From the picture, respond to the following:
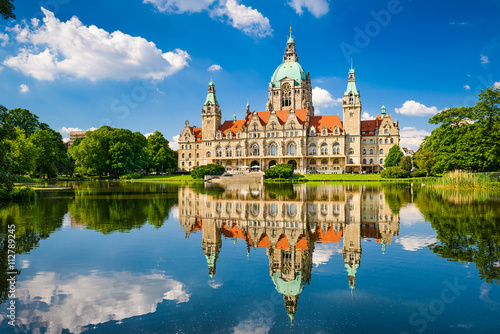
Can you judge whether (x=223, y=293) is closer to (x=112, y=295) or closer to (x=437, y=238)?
(x=112, y=295)

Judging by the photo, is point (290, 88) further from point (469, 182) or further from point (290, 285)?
point (290, 285)

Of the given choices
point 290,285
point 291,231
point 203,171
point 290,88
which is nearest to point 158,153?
point 203,171

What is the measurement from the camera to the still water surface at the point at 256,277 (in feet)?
19.4

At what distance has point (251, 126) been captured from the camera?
289 feet

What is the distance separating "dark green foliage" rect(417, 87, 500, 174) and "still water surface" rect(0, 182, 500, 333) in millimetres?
30169

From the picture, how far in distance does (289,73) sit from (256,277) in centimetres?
9296

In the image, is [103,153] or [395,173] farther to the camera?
[103,153]

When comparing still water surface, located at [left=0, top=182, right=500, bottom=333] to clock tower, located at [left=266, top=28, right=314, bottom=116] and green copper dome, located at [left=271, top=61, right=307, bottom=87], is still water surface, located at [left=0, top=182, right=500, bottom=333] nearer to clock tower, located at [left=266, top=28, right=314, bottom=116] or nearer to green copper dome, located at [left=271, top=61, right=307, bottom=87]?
clock tower, located at [left=266, top=28, right=314, bottom=116]

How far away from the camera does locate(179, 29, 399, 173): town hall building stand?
8350cm

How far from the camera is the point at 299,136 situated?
8350 centimetres

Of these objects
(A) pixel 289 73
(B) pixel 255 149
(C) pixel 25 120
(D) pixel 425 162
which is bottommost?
(D) pixel 425 162

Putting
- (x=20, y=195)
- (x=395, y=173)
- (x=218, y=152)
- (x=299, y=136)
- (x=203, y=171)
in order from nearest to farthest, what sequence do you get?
1. (x=20, y=195)
2. (x=395, y=173)
3. (x=203, y=171)
4. (x=299, y=136)
5. (x=218, y=152)

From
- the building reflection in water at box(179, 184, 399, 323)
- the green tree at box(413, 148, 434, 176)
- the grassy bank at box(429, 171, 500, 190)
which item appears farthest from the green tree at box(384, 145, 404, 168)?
the building reflection in water at box(179, 184, 399, 323)

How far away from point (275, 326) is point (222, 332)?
0.92 m
